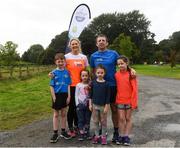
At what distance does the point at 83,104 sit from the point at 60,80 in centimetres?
61

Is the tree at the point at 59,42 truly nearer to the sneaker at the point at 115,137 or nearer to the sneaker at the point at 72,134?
the sneaker at the point at 72,134

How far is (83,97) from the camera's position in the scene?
7.05 metres

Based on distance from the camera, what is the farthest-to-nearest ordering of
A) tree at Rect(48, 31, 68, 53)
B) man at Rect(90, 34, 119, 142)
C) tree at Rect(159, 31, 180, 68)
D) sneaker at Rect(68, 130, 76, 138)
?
tree at Rect(48, 31, 68, 53), tree at Rect(159, 31, 180, 68), sneaker at Rect(68, 130, 76, 138), man at Rect(90, 34, 119, 142)

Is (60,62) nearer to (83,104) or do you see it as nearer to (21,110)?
(83,104)

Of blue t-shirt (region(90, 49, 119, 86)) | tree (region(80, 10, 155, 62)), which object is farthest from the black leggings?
tree (region(80, 10, 155, 62))

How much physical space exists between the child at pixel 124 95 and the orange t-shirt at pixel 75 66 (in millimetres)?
782

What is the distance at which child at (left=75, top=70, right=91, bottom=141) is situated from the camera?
7.04 metres

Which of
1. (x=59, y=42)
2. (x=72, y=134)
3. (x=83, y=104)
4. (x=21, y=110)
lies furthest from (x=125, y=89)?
(x=59, y=42)

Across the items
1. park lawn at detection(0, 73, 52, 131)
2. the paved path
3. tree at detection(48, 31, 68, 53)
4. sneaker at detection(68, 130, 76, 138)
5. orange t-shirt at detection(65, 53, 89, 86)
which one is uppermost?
tree at detection(48, 31, 68, 53)

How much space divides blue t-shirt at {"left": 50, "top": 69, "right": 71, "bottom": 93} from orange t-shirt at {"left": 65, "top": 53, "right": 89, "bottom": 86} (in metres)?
0.11

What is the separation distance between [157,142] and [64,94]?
188 cm

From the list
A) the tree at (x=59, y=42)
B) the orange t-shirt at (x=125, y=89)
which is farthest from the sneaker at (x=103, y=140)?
the tree at (x=59, y=42)

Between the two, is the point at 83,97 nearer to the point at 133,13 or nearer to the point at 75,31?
the point at 75,31

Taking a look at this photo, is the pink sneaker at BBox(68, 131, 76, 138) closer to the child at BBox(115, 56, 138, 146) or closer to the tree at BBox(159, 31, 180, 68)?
the child at BBox(115, 56, 138, 146)
